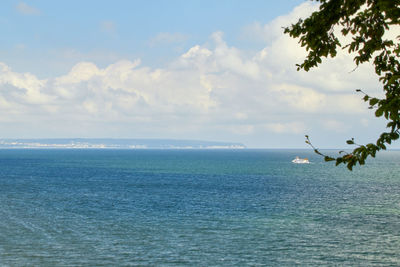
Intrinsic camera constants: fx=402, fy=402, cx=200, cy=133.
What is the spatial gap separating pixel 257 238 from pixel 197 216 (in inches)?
564

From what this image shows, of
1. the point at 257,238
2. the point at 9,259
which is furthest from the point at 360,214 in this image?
the point at 9,259

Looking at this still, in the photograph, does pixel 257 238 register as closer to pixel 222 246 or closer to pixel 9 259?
pixel 222 246

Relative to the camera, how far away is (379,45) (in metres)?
11.8

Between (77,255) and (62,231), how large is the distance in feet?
33.4

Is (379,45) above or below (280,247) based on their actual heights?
above

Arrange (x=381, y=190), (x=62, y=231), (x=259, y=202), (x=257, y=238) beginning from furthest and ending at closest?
(x=381, y=190), (x=259, y=202), (x=62, y=231), (x=257, y=238)

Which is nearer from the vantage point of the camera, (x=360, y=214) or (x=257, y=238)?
(x=257, y=238)

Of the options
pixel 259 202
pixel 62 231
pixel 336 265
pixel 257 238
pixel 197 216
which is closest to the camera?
pixel 336 265

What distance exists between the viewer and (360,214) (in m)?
57.8

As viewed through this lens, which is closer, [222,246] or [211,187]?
[222,246]

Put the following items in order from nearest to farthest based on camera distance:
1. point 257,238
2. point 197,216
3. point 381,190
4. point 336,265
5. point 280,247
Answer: point 336,265 < point 280,247 < point 257,238 < point 197,216 < point 381,190

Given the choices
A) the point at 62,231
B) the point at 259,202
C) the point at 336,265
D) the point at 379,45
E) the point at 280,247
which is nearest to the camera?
the point at 379,45

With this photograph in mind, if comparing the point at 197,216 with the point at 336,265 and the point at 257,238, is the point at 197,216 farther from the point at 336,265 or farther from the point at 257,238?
the point at 336,265

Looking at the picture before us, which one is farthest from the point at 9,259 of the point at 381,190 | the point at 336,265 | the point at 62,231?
the point at 381,190
